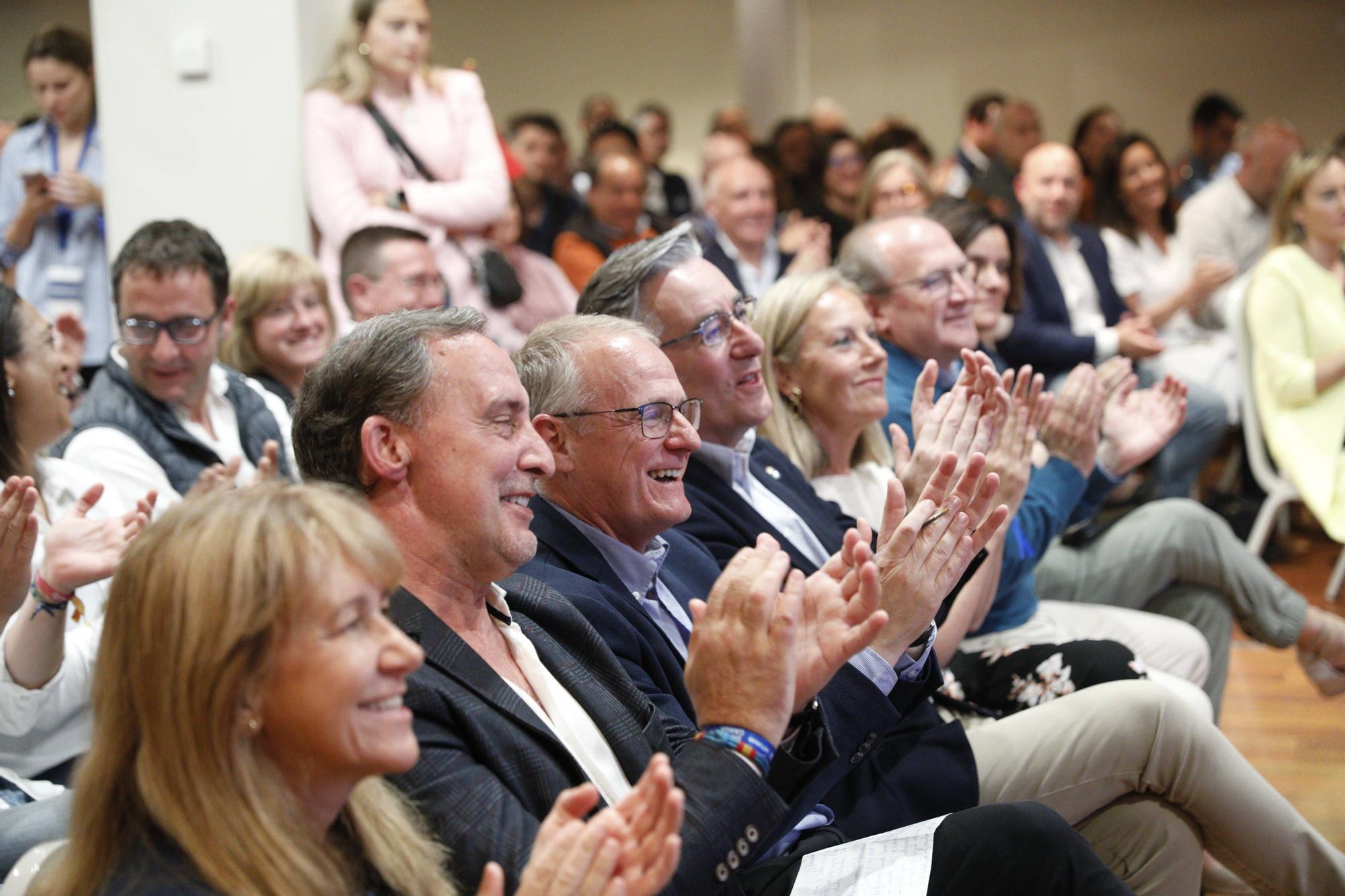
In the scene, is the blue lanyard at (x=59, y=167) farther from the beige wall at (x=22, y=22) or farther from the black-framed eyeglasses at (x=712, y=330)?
the black-framed eyeglasses at (x=712, y=330)

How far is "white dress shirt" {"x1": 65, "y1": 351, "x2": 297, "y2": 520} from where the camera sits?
7.96 ft

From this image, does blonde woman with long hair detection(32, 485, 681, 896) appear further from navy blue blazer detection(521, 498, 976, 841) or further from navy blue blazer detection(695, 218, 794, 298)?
navy blue blazer detection(695, 218, 794, 298)

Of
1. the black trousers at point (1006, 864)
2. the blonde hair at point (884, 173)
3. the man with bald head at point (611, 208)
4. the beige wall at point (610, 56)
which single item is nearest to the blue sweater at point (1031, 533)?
the black trousers at point (1006, 864)

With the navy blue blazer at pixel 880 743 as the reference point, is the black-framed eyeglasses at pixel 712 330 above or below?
above

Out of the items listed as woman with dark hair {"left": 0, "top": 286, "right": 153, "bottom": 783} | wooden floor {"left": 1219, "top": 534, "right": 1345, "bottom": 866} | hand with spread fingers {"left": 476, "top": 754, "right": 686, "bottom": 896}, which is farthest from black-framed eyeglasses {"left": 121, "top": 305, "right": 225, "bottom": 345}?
wooden floor {"left": 1219, "top": 534, "right": 1345, "bottom": 866}

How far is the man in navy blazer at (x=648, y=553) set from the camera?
5.53 feet

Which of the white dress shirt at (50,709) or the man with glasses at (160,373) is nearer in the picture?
the white dress shirt at (50,709)

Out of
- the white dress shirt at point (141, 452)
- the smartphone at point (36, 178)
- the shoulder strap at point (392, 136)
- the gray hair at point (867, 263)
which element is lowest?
the white dress shirt at point (141, 452)

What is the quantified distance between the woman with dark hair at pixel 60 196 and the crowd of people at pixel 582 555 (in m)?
0.01

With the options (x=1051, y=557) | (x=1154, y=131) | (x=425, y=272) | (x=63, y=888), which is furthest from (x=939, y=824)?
(x=1154, y=131)

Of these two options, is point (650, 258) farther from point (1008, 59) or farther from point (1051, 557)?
point (1008, 59)

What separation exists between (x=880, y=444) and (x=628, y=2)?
7.76 m

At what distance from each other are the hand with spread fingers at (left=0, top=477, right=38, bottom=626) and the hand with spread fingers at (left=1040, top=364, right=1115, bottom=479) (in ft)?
5.86

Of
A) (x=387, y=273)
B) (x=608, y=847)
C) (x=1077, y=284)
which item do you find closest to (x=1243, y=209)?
(x=1077, y=284)
